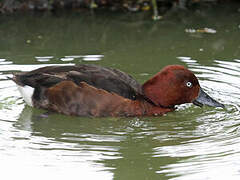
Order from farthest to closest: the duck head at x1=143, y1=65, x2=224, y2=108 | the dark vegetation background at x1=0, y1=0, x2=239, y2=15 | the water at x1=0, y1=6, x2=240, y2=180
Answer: the dark vegetation background at x1=0, y1=0, x2=239, y2=15 → the duck head at x1=143, y1=65, x2=224, y2=108 → the water at x1=0, y1=6, x2=240, y2=180

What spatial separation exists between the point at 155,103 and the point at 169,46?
263 cm

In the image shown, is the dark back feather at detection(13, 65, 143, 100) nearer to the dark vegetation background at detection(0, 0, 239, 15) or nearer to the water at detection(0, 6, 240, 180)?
the water at detection(0, 6, 240, 180)

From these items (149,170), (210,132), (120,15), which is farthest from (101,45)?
(149,170)

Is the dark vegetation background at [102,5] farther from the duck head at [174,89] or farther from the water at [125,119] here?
the duck head at [174,89]

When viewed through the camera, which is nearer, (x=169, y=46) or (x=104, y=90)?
(x=104, y=90)

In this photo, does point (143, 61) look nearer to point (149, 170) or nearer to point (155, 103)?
point (155, 103)

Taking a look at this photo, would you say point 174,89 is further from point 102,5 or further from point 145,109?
point 102,5

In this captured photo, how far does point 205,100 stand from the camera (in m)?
6.71

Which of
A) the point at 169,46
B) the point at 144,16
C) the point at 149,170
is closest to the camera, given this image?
the point at 149,170

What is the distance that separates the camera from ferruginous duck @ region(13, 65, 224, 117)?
6449 millimetres

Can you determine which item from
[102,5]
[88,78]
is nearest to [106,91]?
[88,78]

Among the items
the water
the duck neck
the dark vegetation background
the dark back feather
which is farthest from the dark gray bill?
the dark vegetation background

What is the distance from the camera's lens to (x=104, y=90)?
643cm

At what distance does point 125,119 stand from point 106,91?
1.27ft
